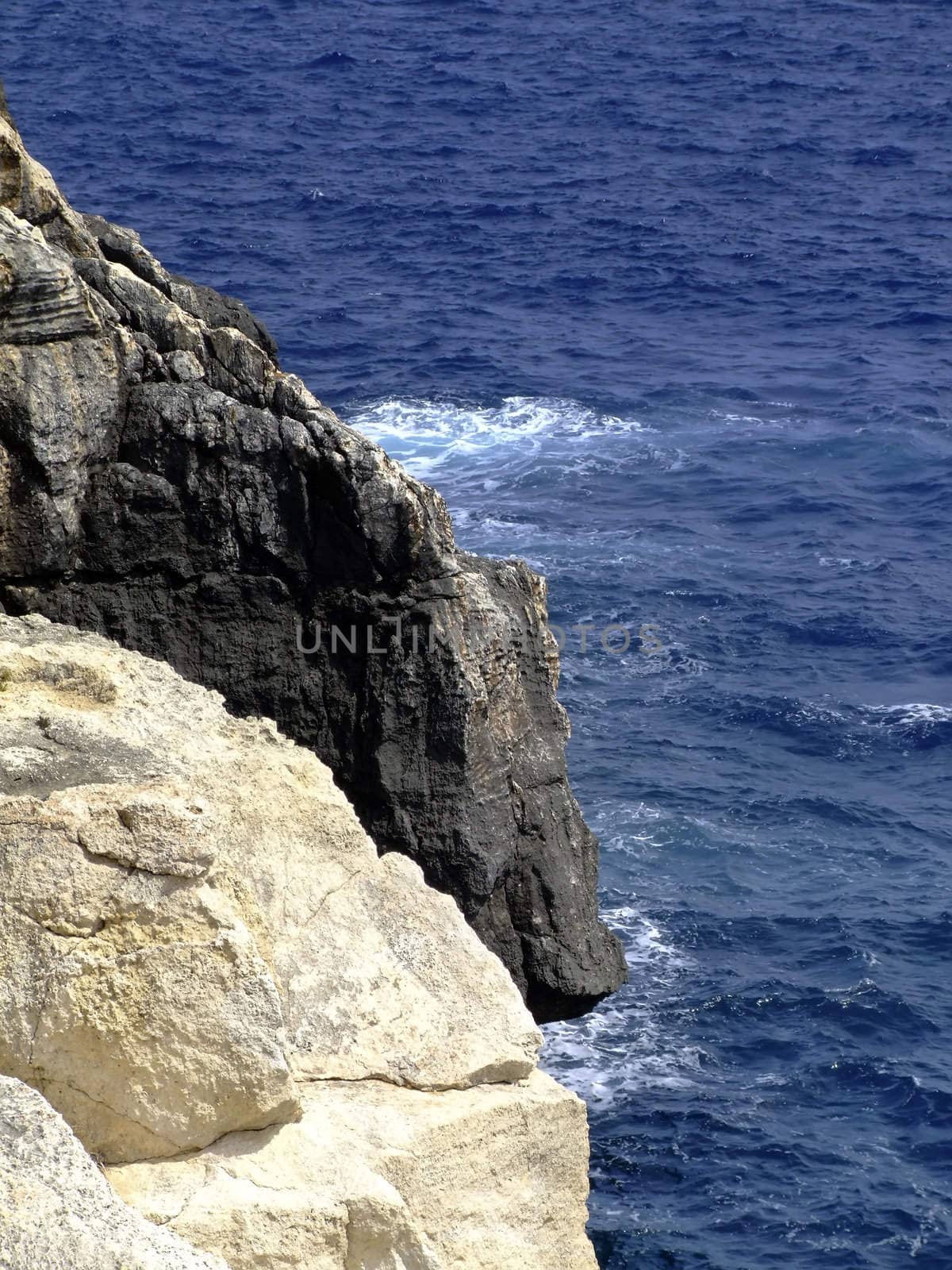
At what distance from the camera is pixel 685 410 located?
238 ft

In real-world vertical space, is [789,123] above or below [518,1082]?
above

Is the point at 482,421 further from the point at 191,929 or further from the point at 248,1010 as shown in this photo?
the point at 248,1010

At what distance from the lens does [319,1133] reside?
15422 mm

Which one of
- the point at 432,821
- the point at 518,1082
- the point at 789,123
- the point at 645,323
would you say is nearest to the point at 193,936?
the point at 518,1082

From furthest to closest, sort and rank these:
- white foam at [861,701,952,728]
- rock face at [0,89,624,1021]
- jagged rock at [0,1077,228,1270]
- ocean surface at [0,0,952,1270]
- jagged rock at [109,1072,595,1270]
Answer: white foam at [861,701,952,728] → ocean surface at [0,0,952,1270] → rock face at [0,89,624,1021] → jagged rock at [109,1072,595,1270] → jagged rock at [0,1077,228,1270]

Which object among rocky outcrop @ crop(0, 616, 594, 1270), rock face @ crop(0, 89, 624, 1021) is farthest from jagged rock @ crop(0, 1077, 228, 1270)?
rock face @ crop(0, 89, 624, 1021)

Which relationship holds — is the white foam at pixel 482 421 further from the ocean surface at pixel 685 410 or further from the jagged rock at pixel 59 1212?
the jagged rock at pixel 59 1212

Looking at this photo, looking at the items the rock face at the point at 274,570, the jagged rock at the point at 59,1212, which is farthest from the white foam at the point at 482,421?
the jagged rock at the point at 59,1212

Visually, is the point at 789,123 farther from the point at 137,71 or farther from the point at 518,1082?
the point at 518,1082

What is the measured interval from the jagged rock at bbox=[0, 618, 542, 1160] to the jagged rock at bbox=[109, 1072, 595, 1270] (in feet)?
1.08

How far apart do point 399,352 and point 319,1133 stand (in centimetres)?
6507

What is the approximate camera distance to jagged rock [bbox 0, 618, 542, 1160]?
47.3 ft

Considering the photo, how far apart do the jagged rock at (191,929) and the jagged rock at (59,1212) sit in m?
2.67

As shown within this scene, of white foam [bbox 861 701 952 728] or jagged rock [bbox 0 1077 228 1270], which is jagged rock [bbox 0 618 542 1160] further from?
white foam [bbox 861 701 952 728]
